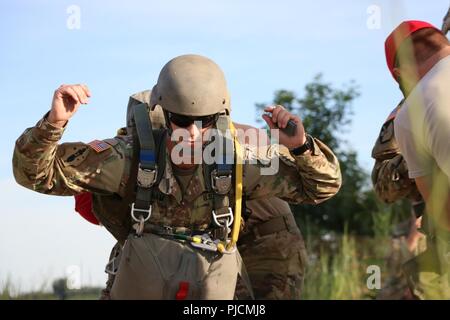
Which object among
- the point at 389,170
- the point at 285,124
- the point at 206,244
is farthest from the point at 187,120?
the point at 389,170

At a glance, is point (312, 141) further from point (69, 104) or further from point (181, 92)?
point (69, 104)

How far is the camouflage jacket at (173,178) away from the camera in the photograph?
494cm

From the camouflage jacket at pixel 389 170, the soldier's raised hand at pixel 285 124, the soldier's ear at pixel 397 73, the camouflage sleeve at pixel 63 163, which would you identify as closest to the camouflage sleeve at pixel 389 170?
the camouflage jacket at pixel 389 170

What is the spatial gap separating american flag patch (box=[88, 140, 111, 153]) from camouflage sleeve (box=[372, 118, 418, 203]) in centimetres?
187

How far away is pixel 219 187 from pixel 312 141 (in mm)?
549

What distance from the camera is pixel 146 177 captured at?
4906 millimetres

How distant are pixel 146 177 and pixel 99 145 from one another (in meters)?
0.36

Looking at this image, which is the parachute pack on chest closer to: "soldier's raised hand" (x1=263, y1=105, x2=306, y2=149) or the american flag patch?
the american flag patch

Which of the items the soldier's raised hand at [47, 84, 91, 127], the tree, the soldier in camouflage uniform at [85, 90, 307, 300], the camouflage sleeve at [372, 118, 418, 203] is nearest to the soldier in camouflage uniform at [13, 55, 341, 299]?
the soldier's raised hand at [47, 84, 91, 127]

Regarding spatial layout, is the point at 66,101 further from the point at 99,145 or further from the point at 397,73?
the point at 397,73

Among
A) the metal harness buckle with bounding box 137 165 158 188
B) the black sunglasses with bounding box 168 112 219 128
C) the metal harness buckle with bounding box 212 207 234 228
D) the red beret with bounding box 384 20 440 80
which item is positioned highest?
the red beret with bounding box 384 20 440 80

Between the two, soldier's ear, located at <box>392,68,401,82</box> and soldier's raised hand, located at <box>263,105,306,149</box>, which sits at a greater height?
soldier's ear, located at <box>392,68,401,82</box>

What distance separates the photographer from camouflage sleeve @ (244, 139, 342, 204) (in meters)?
5.05

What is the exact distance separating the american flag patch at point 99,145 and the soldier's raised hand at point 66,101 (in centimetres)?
33
